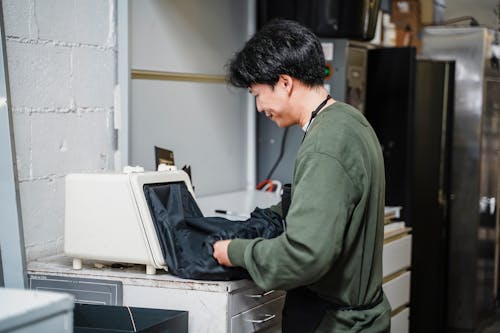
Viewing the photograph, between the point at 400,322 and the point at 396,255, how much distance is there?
32 cm

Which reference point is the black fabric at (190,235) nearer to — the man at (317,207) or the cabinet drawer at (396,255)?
the man at (317,207)

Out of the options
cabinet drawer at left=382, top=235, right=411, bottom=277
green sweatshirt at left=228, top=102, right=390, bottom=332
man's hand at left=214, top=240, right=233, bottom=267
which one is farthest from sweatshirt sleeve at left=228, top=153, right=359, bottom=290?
cabinet drawer at left=382, top=235, right=411, bottom=277

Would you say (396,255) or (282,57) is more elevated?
(282,57)

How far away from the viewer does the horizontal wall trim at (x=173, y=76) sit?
114 inches

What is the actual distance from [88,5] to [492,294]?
342cm

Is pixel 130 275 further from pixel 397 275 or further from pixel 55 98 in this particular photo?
pixel 397 275

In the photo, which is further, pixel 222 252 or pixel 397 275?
Result: pixel 397 275

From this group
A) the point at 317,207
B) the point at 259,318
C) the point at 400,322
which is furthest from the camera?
the point at 400,322

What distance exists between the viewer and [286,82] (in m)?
1.99

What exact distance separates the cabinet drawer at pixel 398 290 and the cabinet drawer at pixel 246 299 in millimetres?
1037

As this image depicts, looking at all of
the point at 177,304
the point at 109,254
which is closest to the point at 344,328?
the point at 177,304

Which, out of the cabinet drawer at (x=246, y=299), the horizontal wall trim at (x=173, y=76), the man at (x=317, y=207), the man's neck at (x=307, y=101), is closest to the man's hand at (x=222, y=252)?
the man at (x=317, y=207)

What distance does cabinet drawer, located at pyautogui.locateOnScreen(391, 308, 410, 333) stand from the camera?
10.7 feet

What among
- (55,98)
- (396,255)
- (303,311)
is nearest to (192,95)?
(55,98)
